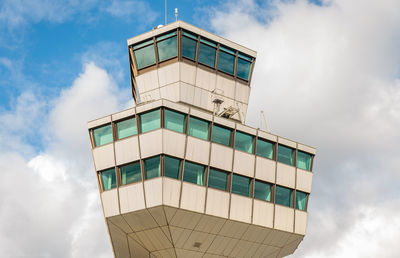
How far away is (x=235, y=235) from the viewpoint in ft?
128

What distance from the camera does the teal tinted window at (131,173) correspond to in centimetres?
3600

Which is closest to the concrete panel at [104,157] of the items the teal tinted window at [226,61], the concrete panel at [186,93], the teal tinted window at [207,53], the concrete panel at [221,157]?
the concrete panel at [221,157]

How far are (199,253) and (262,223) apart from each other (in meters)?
5.03

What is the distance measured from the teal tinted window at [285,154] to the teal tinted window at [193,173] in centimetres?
711

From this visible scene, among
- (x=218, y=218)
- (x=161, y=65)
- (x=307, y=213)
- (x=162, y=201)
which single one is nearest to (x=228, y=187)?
(x=218, y=218)

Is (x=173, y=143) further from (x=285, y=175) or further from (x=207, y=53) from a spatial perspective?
(x=207, y=53)

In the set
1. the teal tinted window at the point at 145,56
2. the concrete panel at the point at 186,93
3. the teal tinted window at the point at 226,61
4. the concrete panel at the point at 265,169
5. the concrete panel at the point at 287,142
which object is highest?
the teal tinted window at the point at 226,61

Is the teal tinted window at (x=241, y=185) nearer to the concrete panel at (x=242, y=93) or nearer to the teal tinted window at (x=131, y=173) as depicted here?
the teal tinted window at (x=131, y=173)

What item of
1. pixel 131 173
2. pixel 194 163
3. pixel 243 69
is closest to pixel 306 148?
pixel 243 69

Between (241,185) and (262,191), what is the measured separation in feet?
6.68

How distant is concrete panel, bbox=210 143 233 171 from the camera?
122 feet

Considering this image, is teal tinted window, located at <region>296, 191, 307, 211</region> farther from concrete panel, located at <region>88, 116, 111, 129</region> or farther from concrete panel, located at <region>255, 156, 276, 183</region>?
concrete panel, located at <region>88, 116, 111, 129</region>

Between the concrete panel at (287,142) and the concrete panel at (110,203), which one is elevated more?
the concrete panel at (287,142)

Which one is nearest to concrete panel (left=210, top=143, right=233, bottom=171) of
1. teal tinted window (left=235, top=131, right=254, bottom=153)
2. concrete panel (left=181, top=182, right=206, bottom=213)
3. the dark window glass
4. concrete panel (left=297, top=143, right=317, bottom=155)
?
teal tinted window (left=235, top=131, right=254, bottom=153)
